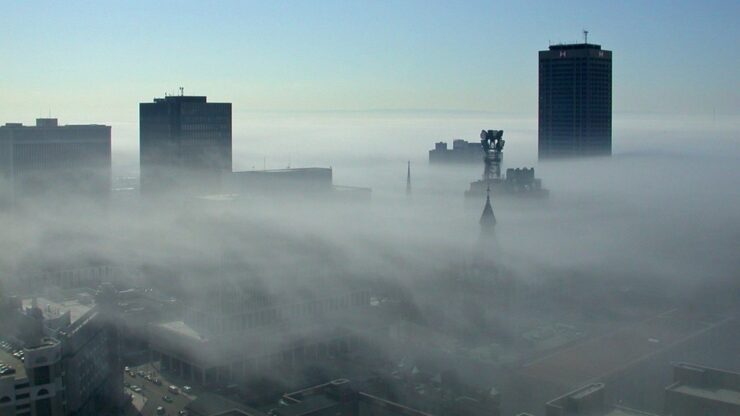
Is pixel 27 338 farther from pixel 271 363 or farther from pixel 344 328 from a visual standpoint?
pixel 344 328

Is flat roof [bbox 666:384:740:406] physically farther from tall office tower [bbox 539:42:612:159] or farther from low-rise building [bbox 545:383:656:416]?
tall office tower [bbox 539:42:612:159]

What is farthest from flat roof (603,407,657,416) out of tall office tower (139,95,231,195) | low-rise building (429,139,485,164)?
low-rise building (429,139,485,164)

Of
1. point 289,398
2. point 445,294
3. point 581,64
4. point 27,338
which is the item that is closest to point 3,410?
point 27,338

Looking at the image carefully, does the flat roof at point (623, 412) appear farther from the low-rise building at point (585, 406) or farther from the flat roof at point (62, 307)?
the flat roof at point (62, 307)

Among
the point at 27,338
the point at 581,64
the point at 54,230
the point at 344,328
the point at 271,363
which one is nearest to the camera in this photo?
the point at 27,338

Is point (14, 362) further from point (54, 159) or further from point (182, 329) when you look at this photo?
point (54, 159)

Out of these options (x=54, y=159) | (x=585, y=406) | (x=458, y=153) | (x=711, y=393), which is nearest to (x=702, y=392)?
(x=711, y=393)

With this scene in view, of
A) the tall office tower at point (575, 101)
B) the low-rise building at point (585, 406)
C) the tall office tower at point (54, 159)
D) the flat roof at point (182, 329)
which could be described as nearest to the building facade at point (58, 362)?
the flat roof at point (182, 329)
